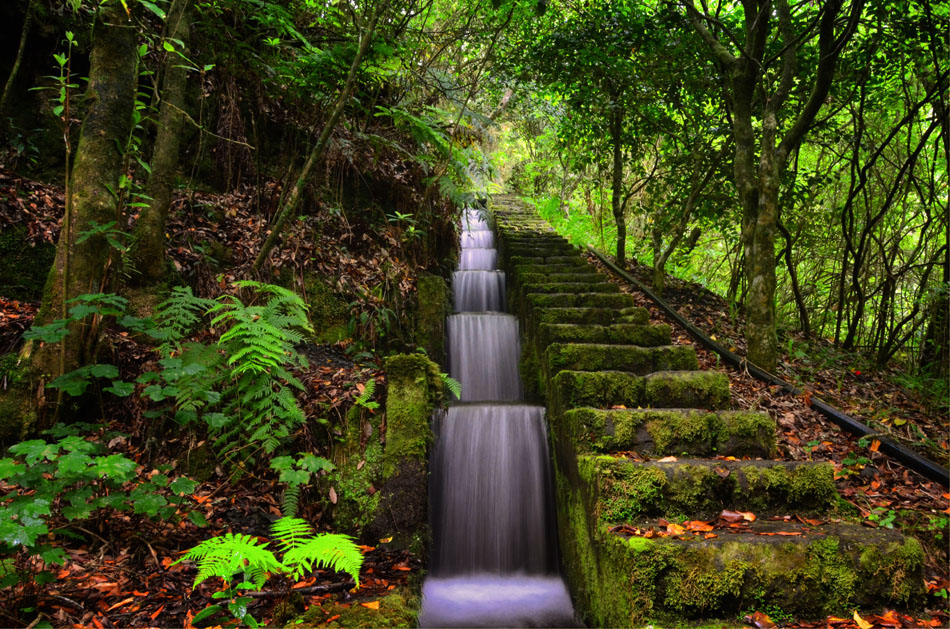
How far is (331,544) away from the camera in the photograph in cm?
226

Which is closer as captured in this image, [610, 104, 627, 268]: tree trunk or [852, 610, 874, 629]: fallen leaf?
[852, 610, 874, 629]: fallen leaf

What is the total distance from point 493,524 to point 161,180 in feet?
14.9

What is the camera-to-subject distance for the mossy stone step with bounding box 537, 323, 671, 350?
560 cm

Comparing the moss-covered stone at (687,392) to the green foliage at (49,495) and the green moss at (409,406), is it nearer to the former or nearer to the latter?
the green moss at (409,406)

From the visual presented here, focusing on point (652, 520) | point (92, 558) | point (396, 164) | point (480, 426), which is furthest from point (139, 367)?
point (396, 164)

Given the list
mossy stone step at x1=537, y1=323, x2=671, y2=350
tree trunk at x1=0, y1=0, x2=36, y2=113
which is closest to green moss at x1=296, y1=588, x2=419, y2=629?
mossy stone step at x1=537, y1=323, x2=671, y2=350

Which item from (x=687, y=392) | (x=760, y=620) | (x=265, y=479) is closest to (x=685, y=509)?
(x=760, y=620)

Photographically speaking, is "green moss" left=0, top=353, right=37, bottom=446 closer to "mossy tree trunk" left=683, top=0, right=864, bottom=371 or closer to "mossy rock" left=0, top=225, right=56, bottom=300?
"mossy rock" left=0, top=225, right=56, bottom=300

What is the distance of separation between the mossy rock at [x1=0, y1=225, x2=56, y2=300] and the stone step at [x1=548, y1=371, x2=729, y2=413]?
494 centimetres

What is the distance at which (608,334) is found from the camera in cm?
567

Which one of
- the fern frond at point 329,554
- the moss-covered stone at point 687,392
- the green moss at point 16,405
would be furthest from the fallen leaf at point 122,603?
the moss-covered stone at point 687,392

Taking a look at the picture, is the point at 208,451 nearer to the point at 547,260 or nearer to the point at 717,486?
the point at 717,486

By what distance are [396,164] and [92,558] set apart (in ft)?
20.1

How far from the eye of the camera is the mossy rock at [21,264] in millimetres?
4188
